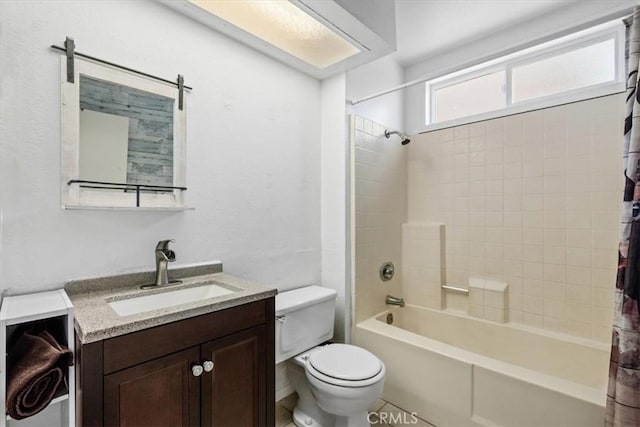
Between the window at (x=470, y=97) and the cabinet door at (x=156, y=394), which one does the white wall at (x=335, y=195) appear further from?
the cabinet door at (x=156, y=394)

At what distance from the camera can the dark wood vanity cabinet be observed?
91 centimetres

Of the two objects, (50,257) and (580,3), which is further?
(580,3)

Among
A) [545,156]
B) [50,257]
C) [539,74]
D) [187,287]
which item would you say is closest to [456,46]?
[539,74]

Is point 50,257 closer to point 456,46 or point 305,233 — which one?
point 305,233

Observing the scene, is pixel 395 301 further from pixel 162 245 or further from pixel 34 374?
pixel 34 374

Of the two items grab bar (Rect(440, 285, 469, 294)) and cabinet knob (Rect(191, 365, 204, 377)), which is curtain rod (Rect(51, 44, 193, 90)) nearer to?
cabinet knob (Rect(191, 365, 204, 377))

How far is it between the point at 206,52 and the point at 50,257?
1.21 meters

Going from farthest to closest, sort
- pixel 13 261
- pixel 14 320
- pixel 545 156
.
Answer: pixel 545 156 < pixel 13 261 < pixel 14 320

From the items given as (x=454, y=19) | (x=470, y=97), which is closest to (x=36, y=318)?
(x=454, y=19)

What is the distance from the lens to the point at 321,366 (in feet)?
5.26

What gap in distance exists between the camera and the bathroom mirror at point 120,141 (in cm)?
Result: 123

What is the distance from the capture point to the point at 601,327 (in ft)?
6.23

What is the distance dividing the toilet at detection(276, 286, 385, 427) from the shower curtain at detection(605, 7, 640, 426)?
965 mm

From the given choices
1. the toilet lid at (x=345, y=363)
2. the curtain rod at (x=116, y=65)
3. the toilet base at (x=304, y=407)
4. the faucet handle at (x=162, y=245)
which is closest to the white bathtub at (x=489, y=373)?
the toilet lid at (x=345, y=363)
